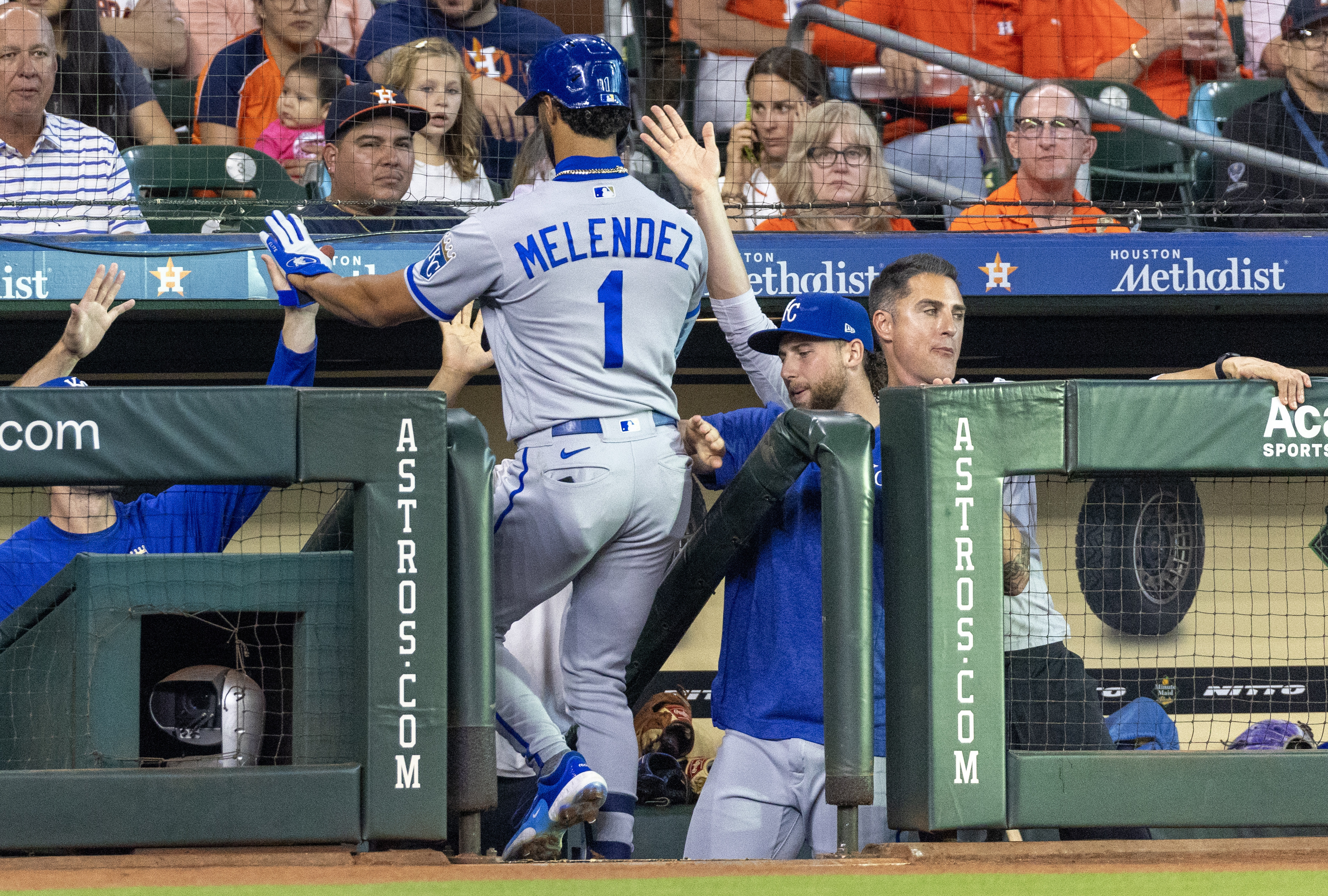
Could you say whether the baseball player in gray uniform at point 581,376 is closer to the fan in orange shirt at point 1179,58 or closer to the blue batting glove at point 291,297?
the blue batting glove at point 291,297

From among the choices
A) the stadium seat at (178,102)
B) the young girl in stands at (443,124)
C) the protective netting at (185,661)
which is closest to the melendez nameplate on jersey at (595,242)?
the protective netting at (185,661)

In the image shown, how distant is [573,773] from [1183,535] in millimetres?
3053

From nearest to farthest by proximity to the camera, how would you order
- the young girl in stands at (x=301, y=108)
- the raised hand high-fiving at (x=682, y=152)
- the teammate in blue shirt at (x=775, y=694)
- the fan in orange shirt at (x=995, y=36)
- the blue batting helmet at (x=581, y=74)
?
the teammate in blue shirt at (x=775, y=694), the blue batting helmet at (x=581, y=74), the raised hand high-fiving at (x=682, y=152), the young girl in stands at (x=301, y=108), the fan in orange shirt at (x=995, y=36)

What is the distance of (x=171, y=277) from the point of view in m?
4.16

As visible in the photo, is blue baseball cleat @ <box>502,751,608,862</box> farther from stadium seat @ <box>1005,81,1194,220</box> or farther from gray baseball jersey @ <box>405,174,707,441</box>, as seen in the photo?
stadium seat @ <box>1005,81,1194,220</box>

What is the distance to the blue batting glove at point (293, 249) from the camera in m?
2.78

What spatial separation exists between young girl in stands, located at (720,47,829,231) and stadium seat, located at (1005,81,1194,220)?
84 cm

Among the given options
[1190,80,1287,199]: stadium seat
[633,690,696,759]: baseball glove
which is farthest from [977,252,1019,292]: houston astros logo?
[633,690,696,759]: baseball glove

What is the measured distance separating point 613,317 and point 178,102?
3319 millimetres

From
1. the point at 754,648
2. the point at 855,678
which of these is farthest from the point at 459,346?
the point at 855,678

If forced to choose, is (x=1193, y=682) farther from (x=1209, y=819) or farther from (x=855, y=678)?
(x=855, y=678)

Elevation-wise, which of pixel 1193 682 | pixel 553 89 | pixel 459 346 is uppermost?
pixel 553 89

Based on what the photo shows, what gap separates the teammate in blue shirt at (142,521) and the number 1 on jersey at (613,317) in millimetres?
770

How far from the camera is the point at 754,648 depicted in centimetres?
270
